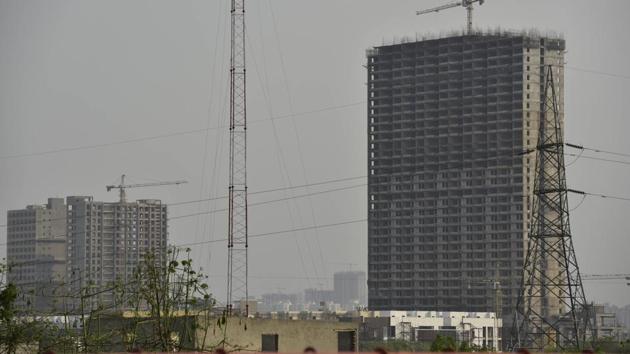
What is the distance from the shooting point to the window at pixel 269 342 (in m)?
79.2

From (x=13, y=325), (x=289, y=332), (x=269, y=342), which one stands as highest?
(x=13, y=325)

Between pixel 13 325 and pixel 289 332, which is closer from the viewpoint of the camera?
pixel 13 325

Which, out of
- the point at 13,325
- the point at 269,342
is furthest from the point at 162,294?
the point at 269,342

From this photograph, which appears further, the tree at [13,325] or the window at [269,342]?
the window at [269,342]

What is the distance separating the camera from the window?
79.2 meters

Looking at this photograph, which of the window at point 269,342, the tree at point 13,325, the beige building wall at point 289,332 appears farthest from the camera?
the window at point 269,342

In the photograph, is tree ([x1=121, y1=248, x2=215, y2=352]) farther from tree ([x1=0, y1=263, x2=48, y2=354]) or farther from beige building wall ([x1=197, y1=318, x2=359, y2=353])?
beige building wall ([x1=197, y1=318, x2=359, y2=353])

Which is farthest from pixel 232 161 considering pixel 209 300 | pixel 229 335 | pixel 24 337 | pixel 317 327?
pixel 24 337

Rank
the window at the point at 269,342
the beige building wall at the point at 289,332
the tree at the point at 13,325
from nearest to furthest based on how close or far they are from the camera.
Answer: the tree at the point at 13,325 → the beige building wall at the point at 289,332 → the window at the point at 269,342

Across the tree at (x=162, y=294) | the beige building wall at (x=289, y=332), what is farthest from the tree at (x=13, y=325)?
the beige building wall at (x=289, y=332)

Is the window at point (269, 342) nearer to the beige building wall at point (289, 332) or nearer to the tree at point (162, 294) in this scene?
the beige building wall at point (289, 332)

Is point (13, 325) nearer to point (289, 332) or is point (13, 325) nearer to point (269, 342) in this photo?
point (269, 342)

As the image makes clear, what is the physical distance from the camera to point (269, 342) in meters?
80.0

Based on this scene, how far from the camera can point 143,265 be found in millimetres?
38594
